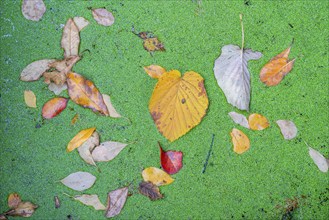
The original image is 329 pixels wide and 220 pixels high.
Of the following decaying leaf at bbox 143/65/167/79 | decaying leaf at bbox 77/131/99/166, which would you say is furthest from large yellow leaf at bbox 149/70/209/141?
decaying leaf at bbox 77/131/99/166

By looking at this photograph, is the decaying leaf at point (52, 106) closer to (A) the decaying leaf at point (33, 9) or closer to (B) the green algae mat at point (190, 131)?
(B) the green algae mat at point (190, 131)

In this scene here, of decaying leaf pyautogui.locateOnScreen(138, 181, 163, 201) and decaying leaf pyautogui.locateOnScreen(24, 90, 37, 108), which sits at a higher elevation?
decaying leaf pyautogui.locateOnScreen(24, 90, 37, 108)

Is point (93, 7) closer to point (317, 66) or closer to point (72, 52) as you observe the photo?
point (72, 52)

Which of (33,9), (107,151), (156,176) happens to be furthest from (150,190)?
(33,9)

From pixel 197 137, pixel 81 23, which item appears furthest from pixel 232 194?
pixel 81 23

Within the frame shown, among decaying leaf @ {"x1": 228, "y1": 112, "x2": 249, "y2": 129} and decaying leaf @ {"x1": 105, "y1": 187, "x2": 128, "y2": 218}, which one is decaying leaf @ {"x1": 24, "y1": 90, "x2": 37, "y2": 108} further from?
decaying leaf @ {"x1": 228, "y1": 112, "x2": 249, "y2": 129}

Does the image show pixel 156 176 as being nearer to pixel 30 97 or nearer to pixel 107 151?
pixel 107 151
